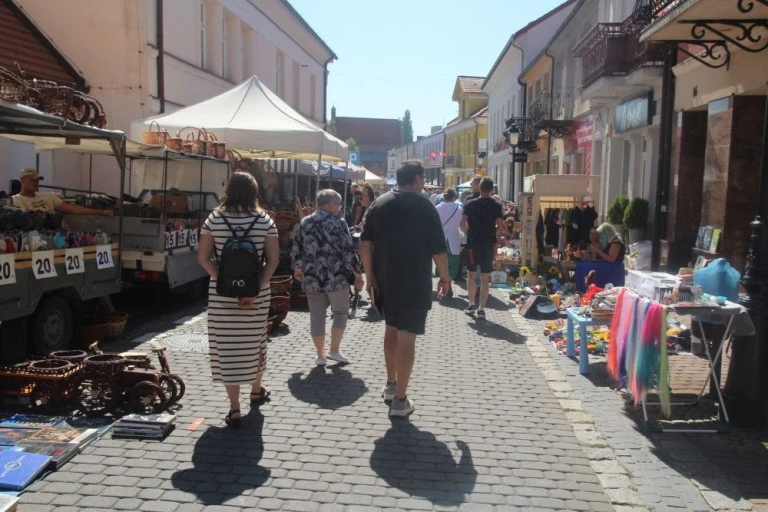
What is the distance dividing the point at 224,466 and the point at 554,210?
985 centimetres

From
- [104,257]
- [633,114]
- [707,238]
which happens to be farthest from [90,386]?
[633,114]

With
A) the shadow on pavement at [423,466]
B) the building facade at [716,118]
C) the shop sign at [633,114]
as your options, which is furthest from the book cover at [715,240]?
the shadow on pavement at [423,466]

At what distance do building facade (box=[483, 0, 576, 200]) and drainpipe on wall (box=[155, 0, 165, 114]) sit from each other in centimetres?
1226

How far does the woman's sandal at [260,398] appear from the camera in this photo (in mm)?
5163

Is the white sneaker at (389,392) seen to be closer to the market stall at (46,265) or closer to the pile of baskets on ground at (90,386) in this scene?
the pile of baskets on ground at (90,386)

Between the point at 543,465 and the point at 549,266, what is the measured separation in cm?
795

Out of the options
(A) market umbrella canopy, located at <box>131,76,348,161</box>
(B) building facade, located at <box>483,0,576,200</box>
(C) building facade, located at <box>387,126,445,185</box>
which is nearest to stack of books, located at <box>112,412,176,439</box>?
(A) market umbrella canopy, located at <box>131,76,348,161</box>

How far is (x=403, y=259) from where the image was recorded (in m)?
4.88

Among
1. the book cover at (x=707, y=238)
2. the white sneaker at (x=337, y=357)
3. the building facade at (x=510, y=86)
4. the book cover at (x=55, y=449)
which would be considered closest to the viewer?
the book cover at (x=55, y=449)

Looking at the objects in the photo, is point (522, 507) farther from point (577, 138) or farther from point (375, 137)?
point (375, 137)

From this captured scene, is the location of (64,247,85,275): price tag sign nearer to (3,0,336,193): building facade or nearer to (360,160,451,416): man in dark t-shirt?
(360,160,451,416): man in dark t-shirt

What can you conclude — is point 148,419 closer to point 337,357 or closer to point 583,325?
point 337,357

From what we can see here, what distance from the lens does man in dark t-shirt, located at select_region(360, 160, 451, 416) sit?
192 inches

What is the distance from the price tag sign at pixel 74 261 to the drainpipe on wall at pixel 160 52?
8.86m
